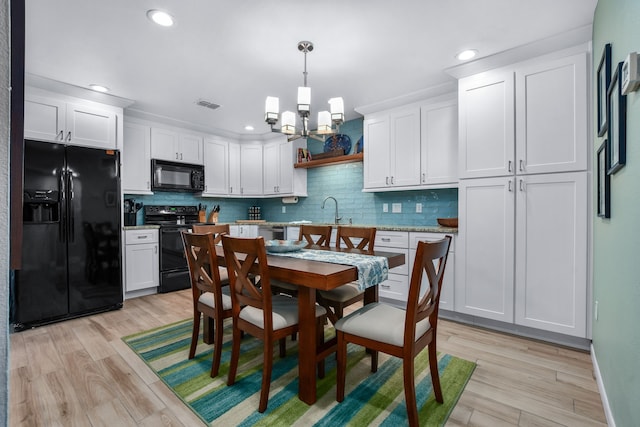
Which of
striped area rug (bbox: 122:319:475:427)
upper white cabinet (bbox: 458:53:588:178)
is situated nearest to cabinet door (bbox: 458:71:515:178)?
upper white cabinet (bbox: 458:53:588:178)

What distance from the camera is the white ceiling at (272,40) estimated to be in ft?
6.51

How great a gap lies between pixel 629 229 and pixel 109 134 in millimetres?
4382

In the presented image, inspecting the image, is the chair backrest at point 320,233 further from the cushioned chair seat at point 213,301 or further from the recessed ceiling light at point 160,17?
the recessed ceiling light at point 160,17

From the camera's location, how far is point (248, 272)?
170cm

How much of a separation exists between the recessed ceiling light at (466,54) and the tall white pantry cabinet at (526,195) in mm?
245

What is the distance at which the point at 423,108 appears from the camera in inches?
133

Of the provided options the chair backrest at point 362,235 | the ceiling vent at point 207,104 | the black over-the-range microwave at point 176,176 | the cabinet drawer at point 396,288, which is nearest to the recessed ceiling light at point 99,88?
the ceiling vent at point 207,104

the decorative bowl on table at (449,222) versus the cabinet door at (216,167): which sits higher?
the cabinet door at (216,167)

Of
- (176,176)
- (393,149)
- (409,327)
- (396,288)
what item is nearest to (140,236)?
(176,176)

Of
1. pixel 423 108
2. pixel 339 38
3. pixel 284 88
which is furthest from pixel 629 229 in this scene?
pixel 284 88

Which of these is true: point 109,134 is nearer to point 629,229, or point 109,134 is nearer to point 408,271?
point 408,271

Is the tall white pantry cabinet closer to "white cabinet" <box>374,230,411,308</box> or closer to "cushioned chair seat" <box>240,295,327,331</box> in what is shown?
"white cabinet" <box>374,230,411,308</box>

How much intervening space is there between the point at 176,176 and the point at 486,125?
3.92 meters

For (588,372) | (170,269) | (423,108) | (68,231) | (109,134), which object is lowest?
(588,372)
